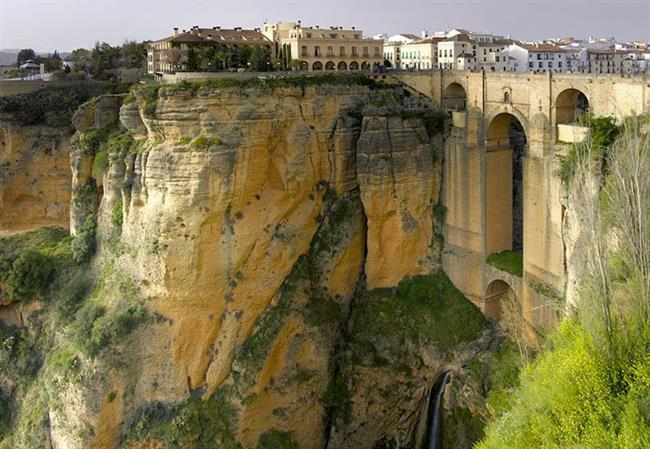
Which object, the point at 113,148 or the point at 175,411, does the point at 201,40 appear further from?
the point at 175,411

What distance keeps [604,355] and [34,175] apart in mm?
28058

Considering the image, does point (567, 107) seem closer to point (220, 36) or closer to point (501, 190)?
point (501, 190)

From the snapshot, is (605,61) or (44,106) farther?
(605,61)

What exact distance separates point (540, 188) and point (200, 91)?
11.6m

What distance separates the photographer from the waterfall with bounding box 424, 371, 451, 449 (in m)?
25.9

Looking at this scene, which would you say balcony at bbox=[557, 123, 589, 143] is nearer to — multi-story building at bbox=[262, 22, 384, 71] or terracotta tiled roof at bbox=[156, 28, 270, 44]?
multi-story building at bbox=[262, 22, 384, 71]

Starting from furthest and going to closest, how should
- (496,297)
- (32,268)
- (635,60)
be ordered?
1. (635,60)
2. (32,268)
3. (496,297)

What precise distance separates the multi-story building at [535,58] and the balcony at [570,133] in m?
22.0

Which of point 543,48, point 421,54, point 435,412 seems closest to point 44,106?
point 435,412

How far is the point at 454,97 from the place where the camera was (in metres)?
29.8

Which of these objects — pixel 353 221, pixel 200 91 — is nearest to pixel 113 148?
pixel 200 91

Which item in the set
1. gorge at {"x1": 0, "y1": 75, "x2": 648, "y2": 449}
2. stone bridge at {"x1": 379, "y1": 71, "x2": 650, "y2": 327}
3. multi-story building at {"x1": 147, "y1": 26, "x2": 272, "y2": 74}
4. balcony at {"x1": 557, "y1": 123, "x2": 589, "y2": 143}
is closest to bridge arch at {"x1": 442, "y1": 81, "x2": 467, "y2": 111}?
stone bridge at {"x1": 379, "y1": 71, "x2": 650, "y2": 327}

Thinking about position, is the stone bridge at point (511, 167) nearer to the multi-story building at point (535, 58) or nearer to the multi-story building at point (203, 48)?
the multi-story building at point (203, 48)

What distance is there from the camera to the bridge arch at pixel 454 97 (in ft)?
97.2
